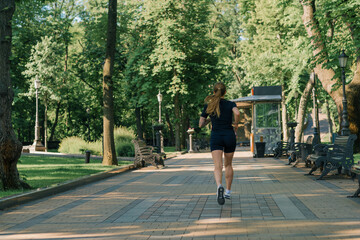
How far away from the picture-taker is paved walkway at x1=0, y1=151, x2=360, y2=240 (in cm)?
614

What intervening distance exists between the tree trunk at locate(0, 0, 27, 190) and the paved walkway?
116cm

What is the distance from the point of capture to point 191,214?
7547 millimetres

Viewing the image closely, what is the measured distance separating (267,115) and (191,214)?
63.1 ft

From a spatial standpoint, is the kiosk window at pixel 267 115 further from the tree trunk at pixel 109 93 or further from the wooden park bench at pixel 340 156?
the wooden park bench at pixel 340 156

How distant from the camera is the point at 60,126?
60125 millimetres

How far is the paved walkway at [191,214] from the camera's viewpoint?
6145 mm

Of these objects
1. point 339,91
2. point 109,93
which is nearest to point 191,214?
point 109,93

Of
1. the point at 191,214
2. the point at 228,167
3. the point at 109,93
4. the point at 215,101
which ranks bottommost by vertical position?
the point at 191,214

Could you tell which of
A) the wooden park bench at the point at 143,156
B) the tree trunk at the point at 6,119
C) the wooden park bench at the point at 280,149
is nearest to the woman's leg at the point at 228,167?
the tree trunk at the point at 6,119

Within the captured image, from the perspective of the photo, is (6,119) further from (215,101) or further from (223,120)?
(223,120)

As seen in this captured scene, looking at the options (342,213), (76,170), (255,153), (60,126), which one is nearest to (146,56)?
(255,153)

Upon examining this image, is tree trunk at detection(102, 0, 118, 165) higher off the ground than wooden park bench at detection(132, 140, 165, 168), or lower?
higher

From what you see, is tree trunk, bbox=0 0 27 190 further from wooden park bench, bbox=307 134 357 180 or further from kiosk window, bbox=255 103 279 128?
kiosk window, bbox=255 103 279 128

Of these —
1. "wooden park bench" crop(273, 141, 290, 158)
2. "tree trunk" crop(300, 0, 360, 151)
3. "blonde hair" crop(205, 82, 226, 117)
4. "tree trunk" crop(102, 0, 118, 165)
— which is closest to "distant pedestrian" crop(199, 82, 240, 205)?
"blonde hair" crop(205, 82, 226, 117)
